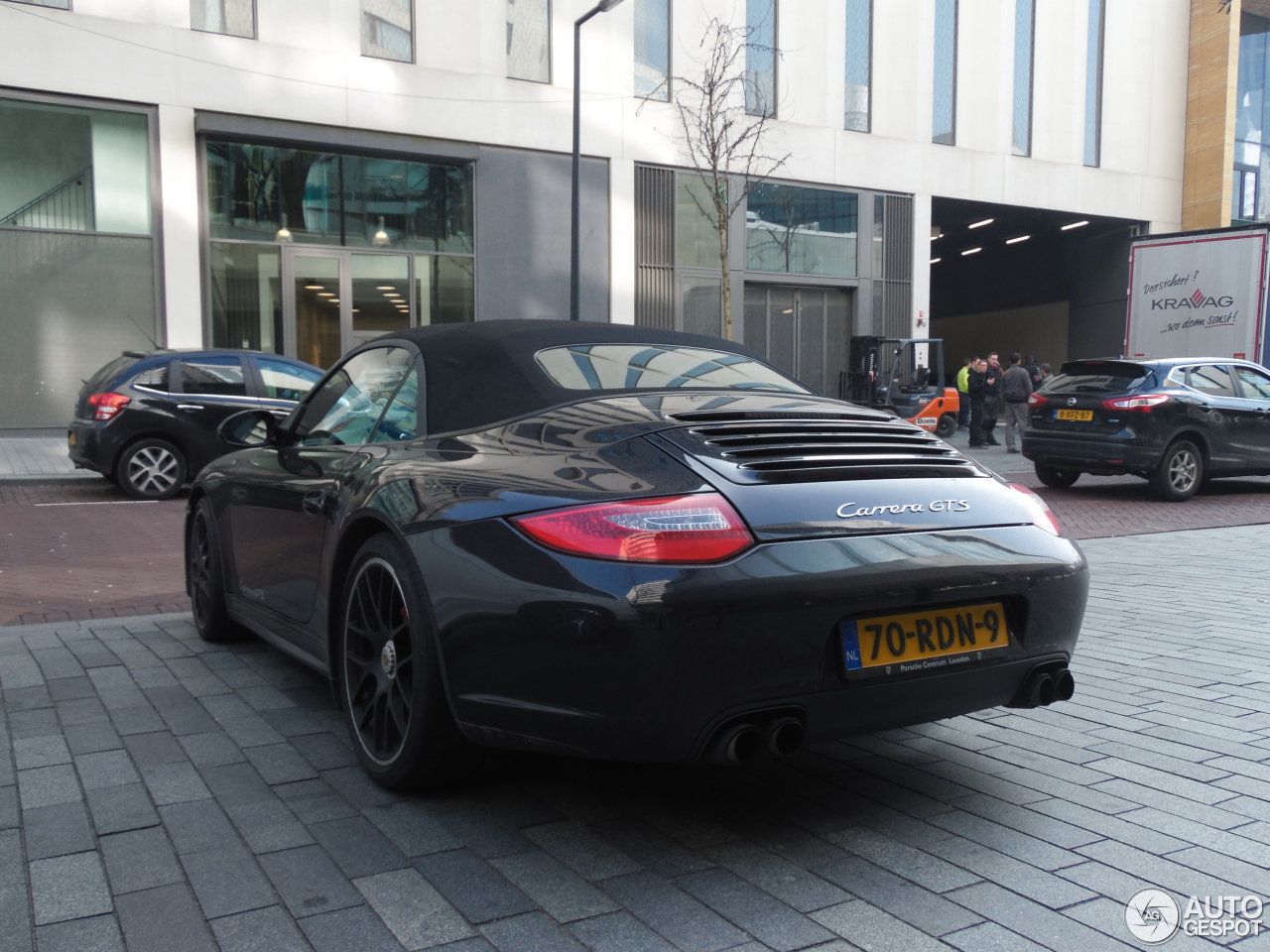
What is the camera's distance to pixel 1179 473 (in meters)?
11.7

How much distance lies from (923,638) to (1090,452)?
391 inches

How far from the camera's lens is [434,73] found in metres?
19.9

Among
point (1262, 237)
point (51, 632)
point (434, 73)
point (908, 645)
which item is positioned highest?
point (434, 73)

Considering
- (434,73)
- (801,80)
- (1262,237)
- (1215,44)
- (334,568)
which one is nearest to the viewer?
(334,568)

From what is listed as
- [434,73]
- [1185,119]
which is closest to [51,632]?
[434,73]

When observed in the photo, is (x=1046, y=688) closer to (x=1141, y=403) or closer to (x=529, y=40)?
(x=1141, y=403)

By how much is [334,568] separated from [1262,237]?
18215mm

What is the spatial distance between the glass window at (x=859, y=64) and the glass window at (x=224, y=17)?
12917 mm

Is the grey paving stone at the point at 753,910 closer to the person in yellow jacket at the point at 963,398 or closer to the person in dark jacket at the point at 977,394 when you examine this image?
the person in dark jacket at the point at 977,394

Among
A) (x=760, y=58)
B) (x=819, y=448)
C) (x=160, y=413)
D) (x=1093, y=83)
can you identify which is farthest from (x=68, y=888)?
(x=1093, y=83)

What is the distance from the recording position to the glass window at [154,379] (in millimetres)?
11180

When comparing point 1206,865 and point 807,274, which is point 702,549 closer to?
point 1206,865

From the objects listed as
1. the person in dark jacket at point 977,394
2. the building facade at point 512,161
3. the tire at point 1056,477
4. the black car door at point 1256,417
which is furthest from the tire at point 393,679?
the person in dark jacket at point 977,394

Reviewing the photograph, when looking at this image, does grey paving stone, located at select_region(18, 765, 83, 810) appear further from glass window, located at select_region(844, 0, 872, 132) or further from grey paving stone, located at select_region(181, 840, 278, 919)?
glass window, located at select_region(844, 0, 872, 132)
